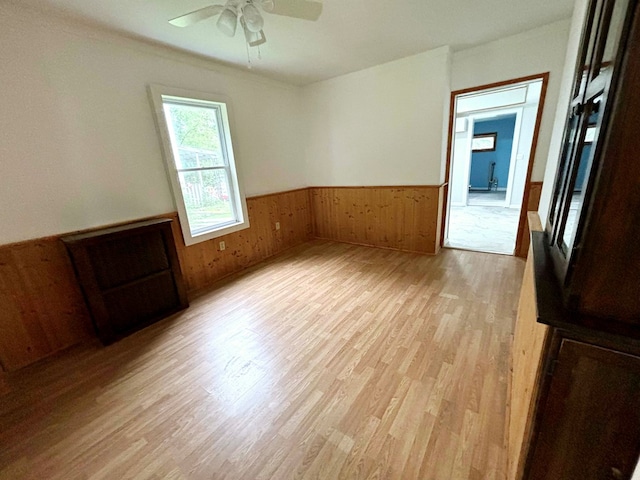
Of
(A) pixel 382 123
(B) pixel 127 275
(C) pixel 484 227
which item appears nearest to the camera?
(B) pixel 127 275

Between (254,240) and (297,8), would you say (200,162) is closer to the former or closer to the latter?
(254,240)

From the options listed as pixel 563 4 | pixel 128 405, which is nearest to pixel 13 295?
pixel 128 405

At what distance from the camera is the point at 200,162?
10.0 ft

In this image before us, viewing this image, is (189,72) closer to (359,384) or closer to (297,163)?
(297,163)

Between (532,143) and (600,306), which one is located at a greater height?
(532,143)

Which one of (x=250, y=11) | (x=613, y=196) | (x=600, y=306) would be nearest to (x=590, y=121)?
(x=613, y=196)

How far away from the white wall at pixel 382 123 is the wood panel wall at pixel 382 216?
16 centimetres

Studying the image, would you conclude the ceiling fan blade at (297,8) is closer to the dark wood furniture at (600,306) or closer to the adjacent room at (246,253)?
the adjacent room at (246,253)

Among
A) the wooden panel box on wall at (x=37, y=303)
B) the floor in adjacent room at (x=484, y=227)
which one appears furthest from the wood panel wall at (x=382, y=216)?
the wooden panel box on wall at (x=37, y=303)

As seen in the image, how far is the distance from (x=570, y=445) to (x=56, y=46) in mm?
3702

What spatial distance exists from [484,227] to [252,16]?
4.82 metres

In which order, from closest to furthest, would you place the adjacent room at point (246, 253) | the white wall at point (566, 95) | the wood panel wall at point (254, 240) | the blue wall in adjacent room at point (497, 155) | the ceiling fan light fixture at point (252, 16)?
the adjacent room at point (246, 253) < the white wall at point (566, 95) < the ceiling fan light fixture at point (252, 16) < the wood panel wall at point (254, 240) < the blue wall in adjacent room at point (497, 155)

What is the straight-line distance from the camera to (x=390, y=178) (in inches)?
146

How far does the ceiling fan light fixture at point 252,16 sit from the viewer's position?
160 cm
